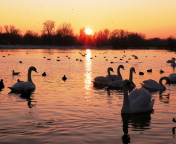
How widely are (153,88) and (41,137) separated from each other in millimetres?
11332

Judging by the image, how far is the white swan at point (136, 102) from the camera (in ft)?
38.2

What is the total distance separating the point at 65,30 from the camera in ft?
591

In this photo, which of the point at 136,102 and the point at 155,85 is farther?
the point at 155,85

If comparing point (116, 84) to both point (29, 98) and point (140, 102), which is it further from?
point (140, 102)

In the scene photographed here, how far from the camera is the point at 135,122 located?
36.1ft

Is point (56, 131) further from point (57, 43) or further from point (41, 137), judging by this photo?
point (57, 43)

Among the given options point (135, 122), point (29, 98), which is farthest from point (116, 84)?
point (135, 122)

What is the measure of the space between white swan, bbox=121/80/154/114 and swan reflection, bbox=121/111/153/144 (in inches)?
7.1

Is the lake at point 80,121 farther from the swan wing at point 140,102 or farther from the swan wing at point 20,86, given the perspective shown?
the swan wing at point 20,86

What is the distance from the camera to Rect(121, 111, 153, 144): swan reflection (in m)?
9.55

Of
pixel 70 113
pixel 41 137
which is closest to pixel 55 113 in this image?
pixel 70 113

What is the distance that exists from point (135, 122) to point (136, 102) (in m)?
1.19

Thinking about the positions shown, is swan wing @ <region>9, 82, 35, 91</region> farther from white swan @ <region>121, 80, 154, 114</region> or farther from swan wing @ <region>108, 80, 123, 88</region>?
white swan @ <region>121, 80, 154, 114</region>

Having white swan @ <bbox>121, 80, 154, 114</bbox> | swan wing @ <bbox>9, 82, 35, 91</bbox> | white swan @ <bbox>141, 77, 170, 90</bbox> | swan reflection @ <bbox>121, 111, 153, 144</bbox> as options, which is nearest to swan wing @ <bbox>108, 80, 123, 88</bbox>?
white swan @ <bbox>141, 77, 170, 90</bbox>
